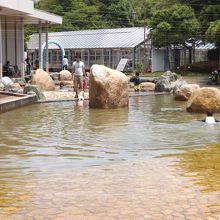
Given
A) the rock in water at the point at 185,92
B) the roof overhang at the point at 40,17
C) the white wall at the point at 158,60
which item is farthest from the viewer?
the white wall at the point at 158,60

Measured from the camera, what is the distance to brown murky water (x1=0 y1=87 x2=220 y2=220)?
491cm

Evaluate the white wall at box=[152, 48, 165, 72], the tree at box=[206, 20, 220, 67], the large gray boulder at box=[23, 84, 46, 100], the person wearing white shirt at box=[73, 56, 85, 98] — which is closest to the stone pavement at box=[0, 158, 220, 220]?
the large gray boulder at box=[23, 84, 46, 100]

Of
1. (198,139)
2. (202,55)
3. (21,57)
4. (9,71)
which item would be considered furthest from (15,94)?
(202,55)

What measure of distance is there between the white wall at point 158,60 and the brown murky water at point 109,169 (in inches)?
1410

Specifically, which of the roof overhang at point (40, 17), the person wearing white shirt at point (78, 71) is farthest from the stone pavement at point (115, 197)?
the roof overhang at point (40, 17)

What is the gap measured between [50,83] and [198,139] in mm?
14434

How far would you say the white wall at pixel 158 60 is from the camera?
47594 millimetres

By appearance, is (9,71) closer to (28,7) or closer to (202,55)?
(28,7)

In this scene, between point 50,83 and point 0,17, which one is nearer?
point 50,83

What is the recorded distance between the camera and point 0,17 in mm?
28109

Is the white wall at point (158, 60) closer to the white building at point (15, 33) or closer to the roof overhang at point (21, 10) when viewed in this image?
the white building at point (15, 33)

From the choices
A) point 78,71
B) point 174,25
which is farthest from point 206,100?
point 174,25

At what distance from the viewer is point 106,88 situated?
14.7 metres

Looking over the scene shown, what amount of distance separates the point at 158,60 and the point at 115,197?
142ft
